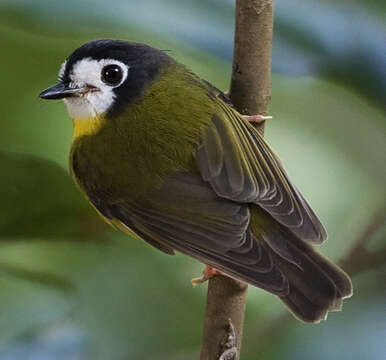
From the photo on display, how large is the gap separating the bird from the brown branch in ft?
0.13

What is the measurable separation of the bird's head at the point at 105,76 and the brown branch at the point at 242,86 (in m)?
0.20

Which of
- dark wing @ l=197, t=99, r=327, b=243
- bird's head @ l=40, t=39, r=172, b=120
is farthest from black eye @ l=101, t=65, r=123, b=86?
dark wing @ l=197, t=99, r=327, b=243

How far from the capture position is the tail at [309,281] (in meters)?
1.41

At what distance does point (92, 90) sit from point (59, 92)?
7cm

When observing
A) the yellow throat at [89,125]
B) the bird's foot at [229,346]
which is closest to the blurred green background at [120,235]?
the yellow throat at [89,125]

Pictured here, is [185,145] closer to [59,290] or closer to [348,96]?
[59,290]

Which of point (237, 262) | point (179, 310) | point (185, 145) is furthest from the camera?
point (179, 310)

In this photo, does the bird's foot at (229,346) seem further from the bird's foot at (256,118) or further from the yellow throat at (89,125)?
the yellow throat at (89,125)

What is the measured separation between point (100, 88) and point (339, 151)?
551 mm

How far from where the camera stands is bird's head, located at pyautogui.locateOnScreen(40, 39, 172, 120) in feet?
5.04

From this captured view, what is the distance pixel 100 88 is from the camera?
159cm

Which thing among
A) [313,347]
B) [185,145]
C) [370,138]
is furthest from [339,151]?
[185,145]

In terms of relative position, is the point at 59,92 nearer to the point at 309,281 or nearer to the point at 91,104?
the point at 91,104

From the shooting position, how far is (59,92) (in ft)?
Answer: 5.00
